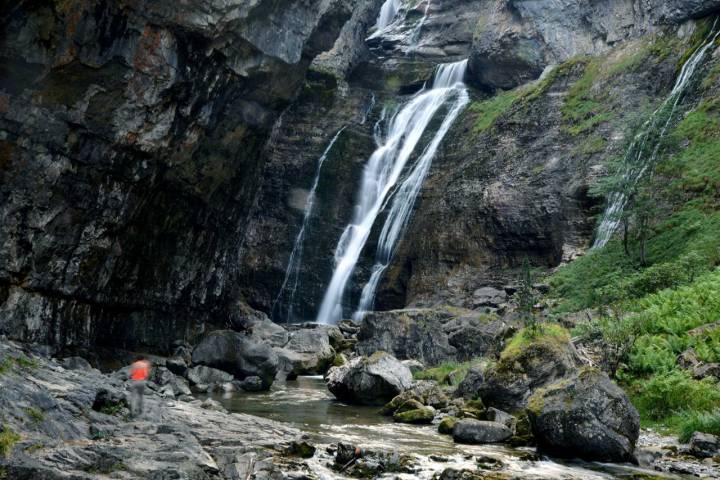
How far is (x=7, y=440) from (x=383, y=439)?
672 cm

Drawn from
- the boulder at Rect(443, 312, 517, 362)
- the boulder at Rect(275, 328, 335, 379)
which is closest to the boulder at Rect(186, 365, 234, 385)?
the boulder at Rect(275, 328, 335, 379)

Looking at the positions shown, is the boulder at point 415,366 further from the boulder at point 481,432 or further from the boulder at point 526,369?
the boulder at point 481,432

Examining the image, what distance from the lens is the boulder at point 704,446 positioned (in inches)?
348

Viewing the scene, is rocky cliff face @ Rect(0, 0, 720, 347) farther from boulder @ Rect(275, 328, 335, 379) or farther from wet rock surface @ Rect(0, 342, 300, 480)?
wet rock surface @ Rect(0, 342, 300, 480)

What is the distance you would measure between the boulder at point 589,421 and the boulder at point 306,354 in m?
12.8

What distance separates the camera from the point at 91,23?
15.7m

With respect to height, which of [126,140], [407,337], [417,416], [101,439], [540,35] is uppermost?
[540,35]

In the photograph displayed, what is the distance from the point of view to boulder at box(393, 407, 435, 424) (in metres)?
12.9

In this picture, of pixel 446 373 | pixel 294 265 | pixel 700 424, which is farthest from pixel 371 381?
pixel 294 265

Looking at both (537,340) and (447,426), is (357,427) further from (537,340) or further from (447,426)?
(537,340)

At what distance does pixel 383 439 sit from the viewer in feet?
35.5

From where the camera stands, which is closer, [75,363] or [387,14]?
[75,363]

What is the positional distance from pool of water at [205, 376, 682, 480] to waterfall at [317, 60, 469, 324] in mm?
16227

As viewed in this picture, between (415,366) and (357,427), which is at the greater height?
(415,366)
